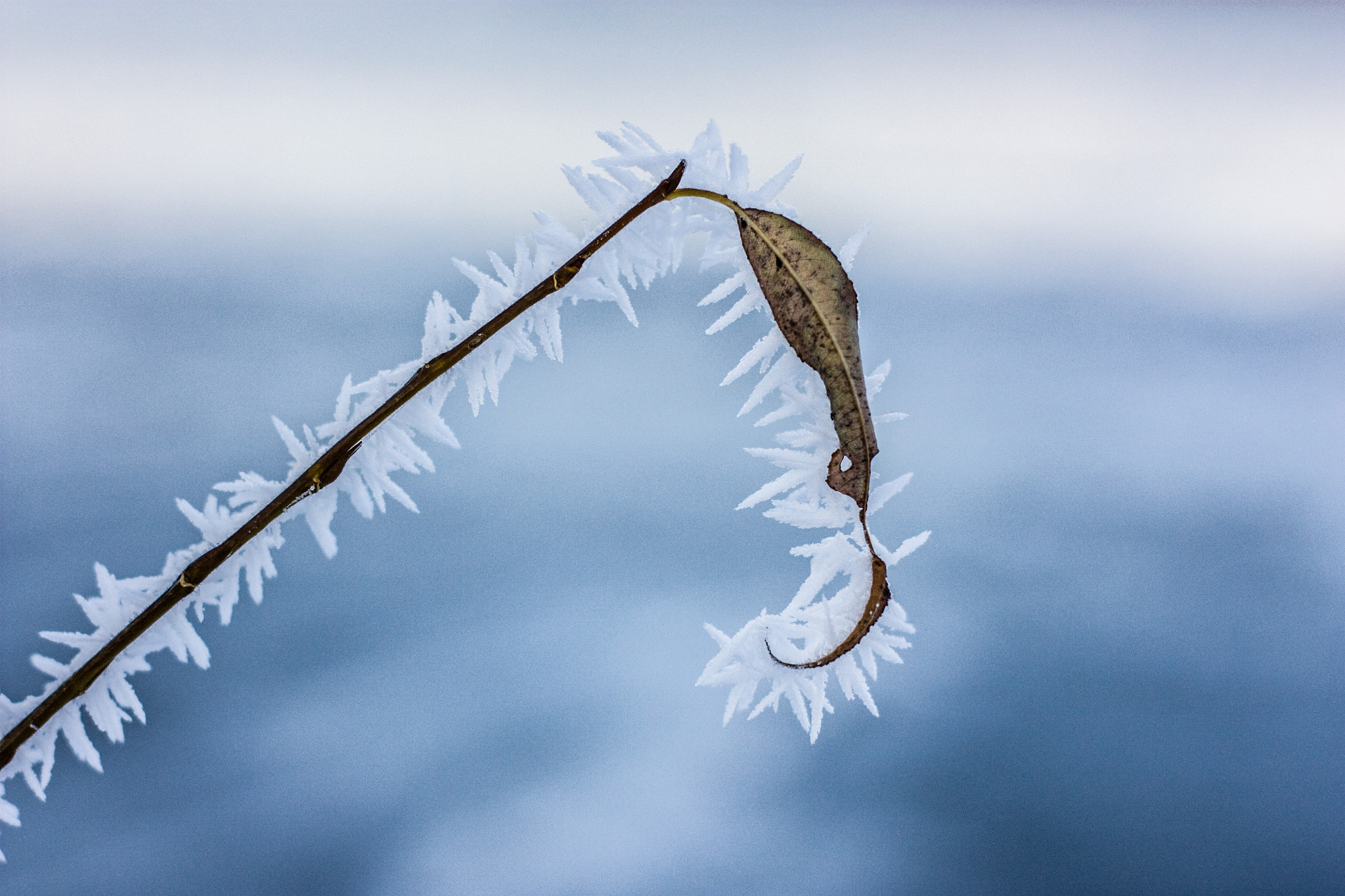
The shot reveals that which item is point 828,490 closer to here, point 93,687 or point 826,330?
point 826,330

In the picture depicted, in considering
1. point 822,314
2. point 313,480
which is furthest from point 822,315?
point 313,480

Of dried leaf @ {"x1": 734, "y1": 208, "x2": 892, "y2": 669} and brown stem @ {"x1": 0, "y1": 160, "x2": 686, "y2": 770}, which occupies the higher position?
brown stem @ {"x1": 0, "y1": 160, "x2": 686, "y2": 770}

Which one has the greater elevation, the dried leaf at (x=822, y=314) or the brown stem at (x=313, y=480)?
the brown stem at (x=313, y=480)

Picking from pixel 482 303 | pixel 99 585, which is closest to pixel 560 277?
pixel 482 303

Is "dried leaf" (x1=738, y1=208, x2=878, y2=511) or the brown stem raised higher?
the brown stem
